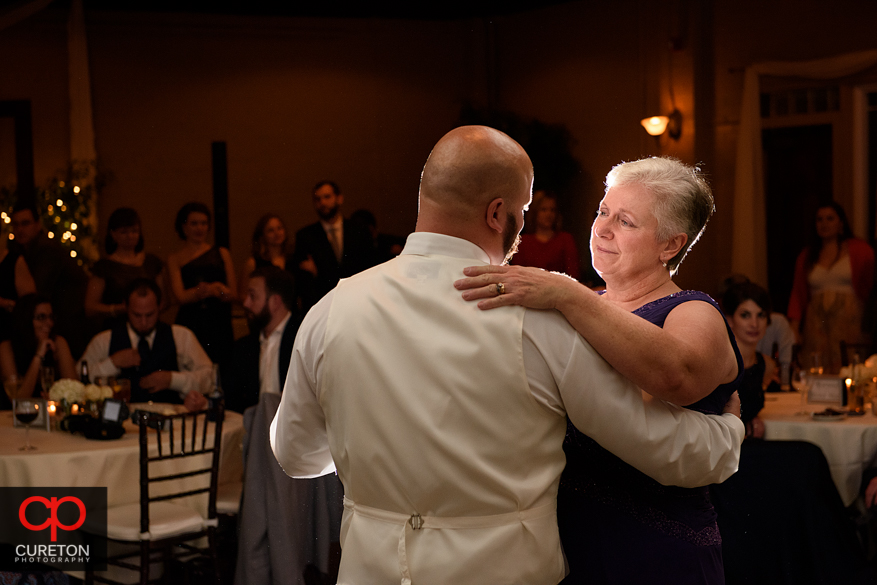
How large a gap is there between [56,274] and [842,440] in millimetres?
5228

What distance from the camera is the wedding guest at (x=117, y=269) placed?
558cm

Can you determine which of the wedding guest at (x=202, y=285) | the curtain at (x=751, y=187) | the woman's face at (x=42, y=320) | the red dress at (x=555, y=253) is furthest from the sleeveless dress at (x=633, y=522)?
the curtain at (x=751, y=187)

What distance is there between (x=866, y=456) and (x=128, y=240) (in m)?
4.38

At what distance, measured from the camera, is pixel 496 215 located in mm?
1340

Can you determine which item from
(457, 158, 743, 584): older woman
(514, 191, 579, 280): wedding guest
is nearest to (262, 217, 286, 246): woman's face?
(514, 191, 579, 280): wedding guest

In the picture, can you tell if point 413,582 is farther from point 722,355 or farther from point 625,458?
point 722,355

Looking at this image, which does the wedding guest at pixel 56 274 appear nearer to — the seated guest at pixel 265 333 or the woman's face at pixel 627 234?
the seated guest at pixel 265 333

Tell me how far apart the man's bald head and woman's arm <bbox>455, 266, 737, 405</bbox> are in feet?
0.35

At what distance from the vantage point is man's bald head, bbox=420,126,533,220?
1.31 m

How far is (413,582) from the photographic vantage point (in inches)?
52.1

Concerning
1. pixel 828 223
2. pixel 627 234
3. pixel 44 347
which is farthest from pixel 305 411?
pixel 828 223

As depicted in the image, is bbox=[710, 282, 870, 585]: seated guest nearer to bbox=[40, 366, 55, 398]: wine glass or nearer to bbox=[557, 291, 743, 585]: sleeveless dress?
bbox=[557, 291, 743, 585]: sleeveless dress

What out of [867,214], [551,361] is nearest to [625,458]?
[551,361]

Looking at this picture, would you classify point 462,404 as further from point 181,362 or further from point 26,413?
point 181,362
